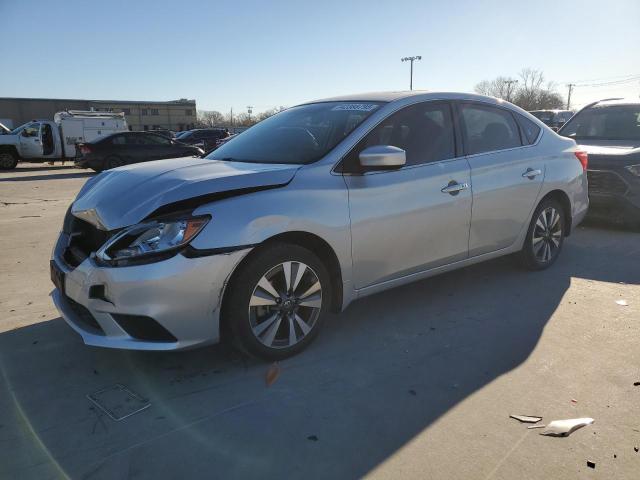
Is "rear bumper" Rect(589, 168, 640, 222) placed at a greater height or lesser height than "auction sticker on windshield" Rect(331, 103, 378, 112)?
lesser

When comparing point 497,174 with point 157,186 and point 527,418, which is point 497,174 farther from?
point 157,186

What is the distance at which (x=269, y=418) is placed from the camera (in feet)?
8.72

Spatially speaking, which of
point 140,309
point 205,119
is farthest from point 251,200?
point 205,119

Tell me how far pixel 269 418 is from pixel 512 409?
1293mm

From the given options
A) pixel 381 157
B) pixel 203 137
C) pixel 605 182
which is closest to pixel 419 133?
pixel 381 157

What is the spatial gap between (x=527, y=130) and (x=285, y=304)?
3106 mm

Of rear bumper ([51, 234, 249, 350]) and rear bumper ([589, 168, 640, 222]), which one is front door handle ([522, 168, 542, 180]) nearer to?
rear bumper ([589, 168, 640, 222])

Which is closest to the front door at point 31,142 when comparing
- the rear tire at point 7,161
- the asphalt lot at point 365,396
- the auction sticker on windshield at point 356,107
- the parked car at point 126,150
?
the rear tire at point 7,161

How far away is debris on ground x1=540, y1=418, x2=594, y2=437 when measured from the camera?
252 centimetres

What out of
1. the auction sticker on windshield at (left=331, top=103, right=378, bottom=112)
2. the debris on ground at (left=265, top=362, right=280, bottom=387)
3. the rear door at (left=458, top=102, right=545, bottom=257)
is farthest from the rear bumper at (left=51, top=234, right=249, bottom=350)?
the rear door at (left=458, top=102, right=545, bottom=257)

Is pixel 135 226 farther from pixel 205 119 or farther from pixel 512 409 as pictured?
pixel 205 119

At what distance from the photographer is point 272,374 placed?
3.10m

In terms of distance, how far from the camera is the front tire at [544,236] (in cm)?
491

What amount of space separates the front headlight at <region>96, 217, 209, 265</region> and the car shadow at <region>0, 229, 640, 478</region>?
2.58 ft
